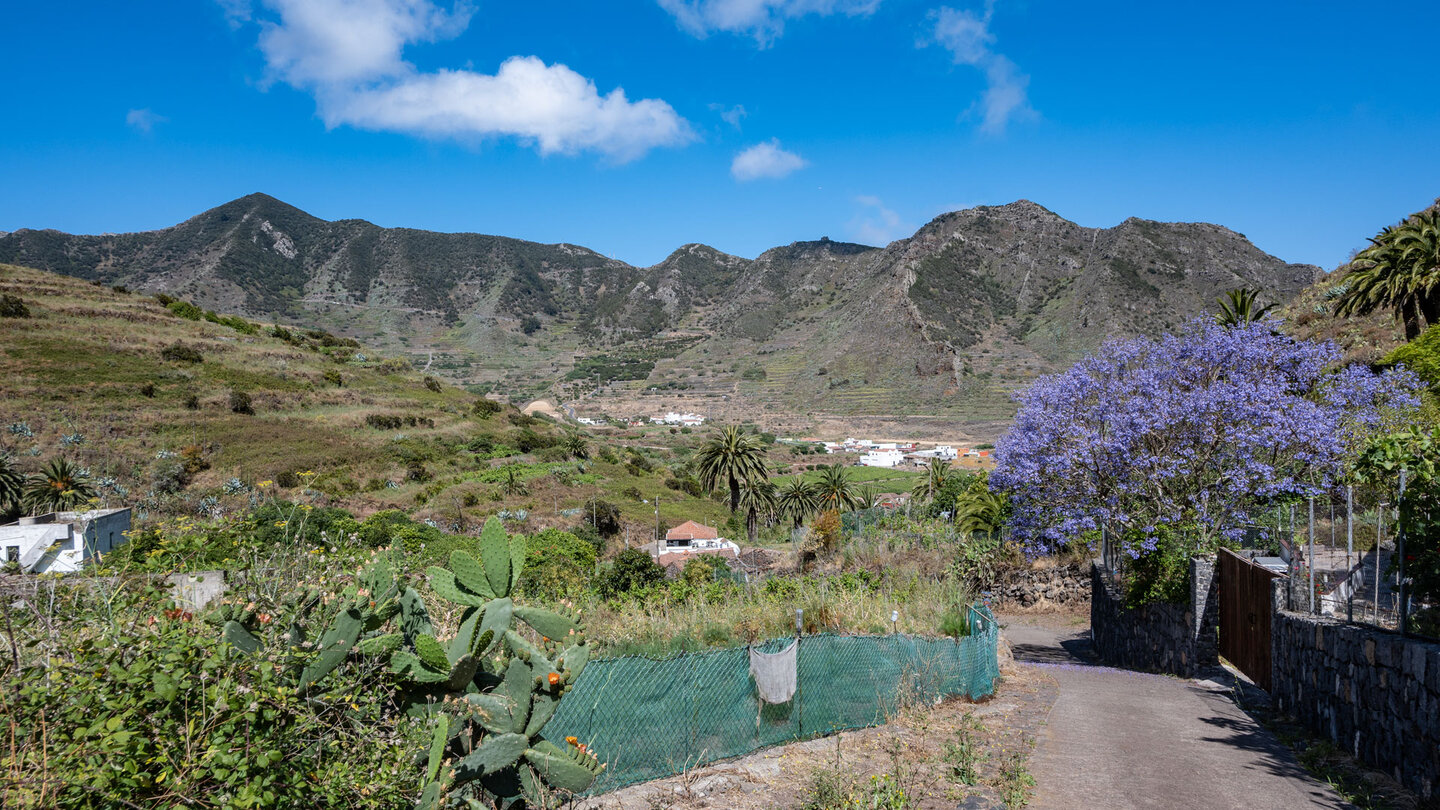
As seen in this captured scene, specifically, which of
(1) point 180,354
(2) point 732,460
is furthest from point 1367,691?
(1) point 180,354

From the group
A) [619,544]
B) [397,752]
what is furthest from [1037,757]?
[619,544]

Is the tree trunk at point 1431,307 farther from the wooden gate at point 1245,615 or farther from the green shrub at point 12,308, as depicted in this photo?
the green shrub at point 12,308

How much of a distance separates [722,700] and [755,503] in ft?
131

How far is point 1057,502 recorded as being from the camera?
16.7 m

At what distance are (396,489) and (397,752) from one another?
49298mm

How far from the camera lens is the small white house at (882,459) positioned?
82125 millimetres

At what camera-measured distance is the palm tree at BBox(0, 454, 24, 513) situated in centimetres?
3509

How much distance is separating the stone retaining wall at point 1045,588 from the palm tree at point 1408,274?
1150 cm

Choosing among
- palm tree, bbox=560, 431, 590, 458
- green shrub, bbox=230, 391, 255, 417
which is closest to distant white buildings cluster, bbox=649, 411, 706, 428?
palm tree, bbox=560, 431, 590, 458

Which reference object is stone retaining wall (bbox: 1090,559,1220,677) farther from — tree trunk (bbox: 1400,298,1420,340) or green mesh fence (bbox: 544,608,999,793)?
tree trunk (bbox: 1400,298,1420,340)

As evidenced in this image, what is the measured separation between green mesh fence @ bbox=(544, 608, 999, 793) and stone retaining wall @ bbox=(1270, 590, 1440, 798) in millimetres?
3819

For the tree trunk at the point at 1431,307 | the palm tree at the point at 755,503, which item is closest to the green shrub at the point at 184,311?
the palm tree at the point at 755,503

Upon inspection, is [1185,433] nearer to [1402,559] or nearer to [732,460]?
[1402,559]

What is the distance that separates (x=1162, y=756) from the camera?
24.5ft
